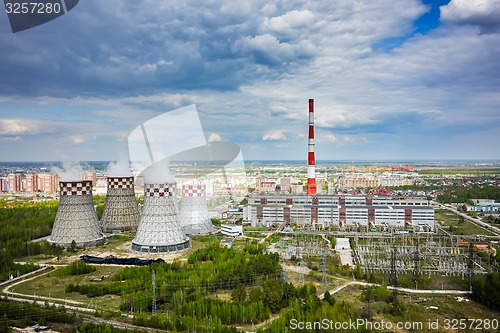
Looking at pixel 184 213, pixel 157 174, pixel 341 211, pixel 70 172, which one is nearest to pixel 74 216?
pixel 70 172

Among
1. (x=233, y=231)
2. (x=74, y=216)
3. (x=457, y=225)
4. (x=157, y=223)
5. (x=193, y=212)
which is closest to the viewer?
(x=157, y=223)

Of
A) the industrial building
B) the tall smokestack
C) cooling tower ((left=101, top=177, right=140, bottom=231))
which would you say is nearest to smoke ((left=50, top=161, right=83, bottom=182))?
cooling tower ((left=101, top=177, right=140, bottom=231))

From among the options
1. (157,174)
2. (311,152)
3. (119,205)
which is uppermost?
(311,152)

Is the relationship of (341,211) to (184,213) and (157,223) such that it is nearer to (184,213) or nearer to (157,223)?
(184,213)

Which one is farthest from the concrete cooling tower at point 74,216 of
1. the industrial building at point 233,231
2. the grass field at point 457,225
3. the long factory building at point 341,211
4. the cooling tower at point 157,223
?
the grass field at point 457,225

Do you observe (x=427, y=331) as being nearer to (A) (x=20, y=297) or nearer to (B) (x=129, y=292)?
(B) (x=129, y=292)

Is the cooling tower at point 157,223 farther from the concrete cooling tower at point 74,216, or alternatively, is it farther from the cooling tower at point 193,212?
the cooling tower at point 193,212
